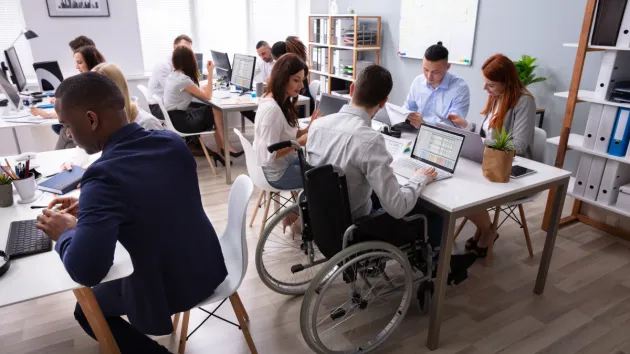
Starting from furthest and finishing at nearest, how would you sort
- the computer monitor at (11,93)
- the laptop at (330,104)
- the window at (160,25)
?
the window at (160,25)
the computer monitor at (11,93)
the laptop at (330,104)

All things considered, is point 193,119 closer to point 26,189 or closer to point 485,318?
point 26,189

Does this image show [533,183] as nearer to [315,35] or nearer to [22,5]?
[315,35]

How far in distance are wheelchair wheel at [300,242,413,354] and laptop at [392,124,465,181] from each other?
48 centimetres

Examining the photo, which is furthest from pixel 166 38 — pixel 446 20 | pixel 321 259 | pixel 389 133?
pixel 321 259

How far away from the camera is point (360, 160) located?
1.79m

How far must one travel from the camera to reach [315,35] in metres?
6.11

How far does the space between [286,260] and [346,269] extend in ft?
3.15

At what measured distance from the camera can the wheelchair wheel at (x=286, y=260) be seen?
2.25 metres

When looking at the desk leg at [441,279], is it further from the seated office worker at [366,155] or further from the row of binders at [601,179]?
the row of binders at [601,179]

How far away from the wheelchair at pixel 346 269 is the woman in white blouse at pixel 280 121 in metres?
0.46

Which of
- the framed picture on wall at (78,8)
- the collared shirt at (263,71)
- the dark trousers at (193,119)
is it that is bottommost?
the dark trousers at (193,119)

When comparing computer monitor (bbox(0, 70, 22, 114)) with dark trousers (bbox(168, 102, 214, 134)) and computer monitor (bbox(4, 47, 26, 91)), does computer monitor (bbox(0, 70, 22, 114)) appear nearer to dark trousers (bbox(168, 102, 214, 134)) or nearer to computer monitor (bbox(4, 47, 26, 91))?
computer monitor (bbox(4, 47, 26, 91))

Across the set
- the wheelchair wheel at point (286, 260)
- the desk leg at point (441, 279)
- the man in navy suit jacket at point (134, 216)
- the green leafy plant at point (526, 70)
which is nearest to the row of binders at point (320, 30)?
the green leafy plant at point (526, 70)

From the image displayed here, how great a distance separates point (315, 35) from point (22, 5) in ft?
11.6
